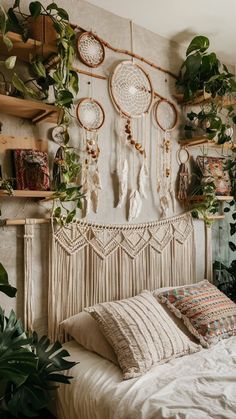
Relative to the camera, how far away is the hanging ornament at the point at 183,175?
2.64m

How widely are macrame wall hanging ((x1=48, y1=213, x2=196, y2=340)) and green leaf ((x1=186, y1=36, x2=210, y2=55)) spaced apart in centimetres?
120

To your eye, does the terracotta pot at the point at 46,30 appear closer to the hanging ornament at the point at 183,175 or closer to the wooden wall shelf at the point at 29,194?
the wooden wall shelf at the point at 29,194

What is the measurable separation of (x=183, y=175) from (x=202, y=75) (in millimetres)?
740

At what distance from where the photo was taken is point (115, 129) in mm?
2328

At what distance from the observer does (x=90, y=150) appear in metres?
2.16

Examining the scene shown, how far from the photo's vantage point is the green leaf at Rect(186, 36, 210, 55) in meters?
2.49

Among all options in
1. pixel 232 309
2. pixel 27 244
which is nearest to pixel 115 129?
pixel 27 244

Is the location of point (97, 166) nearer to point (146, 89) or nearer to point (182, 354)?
point (146, 89)

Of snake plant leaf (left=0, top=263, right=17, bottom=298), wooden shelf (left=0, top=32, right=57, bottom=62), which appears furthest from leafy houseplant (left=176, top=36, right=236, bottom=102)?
snake plant leaf (left=0, top=263, right=17, bottom=298)

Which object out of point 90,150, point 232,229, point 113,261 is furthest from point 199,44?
point 113,261

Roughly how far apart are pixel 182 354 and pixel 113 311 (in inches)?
16.7

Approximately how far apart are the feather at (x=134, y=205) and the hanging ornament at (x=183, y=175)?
406 mm

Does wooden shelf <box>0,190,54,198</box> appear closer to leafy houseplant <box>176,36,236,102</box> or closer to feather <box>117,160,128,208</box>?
feather <box>117,160,128,208</box>

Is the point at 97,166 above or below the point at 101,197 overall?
above
